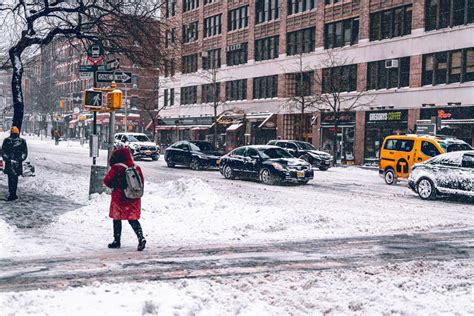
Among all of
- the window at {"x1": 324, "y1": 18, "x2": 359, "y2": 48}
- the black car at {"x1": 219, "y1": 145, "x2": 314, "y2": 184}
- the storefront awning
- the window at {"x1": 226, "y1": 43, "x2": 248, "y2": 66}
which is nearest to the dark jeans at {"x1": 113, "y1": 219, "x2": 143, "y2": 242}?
the black car at {"x1": 219, "y1": 145, "x2": 314, "y2": 184}

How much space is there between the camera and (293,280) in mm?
7082

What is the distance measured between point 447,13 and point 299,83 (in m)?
13.7

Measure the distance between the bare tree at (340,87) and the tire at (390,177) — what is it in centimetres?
1509

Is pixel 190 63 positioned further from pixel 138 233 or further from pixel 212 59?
pixel 138 233

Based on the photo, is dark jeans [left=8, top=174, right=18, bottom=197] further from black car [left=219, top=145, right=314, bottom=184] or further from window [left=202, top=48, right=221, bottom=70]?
window [left=202, top=48, right=221, bottom=70]

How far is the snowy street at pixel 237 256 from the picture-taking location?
6098 millimetres

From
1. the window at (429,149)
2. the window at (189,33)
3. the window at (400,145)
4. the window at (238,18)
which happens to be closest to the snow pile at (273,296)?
the window at (429,149)

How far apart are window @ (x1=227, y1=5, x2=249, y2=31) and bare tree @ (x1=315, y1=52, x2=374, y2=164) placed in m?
12.6

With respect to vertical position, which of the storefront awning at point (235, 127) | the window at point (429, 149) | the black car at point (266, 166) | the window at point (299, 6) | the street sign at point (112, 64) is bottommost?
the black car at point (266, 166)

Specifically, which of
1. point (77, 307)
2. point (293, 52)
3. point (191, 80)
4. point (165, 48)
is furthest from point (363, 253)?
point (191, 80)

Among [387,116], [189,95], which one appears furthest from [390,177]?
[189,95]

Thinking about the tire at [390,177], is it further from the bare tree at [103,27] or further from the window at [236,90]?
the window at [236,90]

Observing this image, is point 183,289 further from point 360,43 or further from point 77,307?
point 360,43

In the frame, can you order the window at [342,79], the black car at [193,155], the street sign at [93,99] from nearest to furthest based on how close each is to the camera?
the street sign at [93,99], the black car at [193,155], the window at [342,79]
